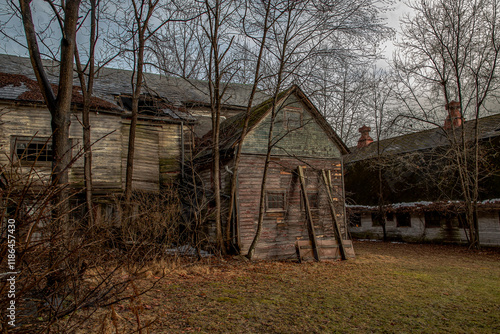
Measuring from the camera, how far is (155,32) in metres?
12.3

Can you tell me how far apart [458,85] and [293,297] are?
14.9 m

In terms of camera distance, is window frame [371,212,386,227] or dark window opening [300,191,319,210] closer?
dark window opening [300,191,319,210]

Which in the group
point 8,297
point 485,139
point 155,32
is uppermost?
point 155,32

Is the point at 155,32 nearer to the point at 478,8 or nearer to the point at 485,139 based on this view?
the point at 478,8

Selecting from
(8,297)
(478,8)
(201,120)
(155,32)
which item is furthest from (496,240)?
(8,297)

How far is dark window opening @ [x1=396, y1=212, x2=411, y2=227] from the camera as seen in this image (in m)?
21.0

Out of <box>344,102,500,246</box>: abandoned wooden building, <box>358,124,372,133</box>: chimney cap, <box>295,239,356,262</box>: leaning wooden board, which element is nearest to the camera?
<box>295,239,356,262</box>: leaning wooden board

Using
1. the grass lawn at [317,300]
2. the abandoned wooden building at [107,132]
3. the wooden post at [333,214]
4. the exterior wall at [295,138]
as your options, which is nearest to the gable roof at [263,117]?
the exterior wall at [295,138]

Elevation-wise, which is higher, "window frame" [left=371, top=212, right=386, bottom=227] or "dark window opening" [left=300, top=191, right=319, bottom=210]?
"dark window opening" [left=300, top=191, right=319, bottom=210]

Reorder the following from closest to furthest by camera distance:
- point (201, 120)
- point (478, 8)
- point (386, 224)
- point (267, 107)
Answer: point (267, 107) → point (478, 8) → point (201, 120) → point (386, 224)

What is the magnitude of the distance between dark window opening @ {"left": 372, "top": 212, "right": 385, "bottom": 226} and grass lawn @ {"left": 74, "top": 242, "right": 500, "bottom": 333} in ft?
33.4

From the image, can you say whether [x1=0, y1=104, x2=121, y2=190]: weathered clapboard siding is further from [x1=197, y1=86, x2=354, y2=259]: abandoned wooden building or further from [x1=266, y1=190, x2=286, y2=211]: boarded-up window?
[x1=266, y1=190, x2=286, y2=211]: boarded-up window

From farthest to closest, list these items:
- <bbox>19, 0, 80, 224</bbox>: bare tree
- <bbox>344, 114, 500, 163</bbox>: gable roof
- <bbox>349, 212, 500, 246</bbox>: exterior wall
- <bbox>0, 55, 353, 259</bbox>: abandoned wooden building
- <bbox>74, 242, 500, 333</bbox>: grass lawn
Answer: <bbox>344, 114, 500, 163</bbox>: gable roof
<bbox>349, 212, 500, 246</bbox>: exterior wall
<bbox>0, 55, 353, 259</bbox>: abandoned wooden building
<bbox>19, 0, 80, 224</bbox>: bare tree
<bbox>74, 242, 500, 333</bbox>: grass lawn

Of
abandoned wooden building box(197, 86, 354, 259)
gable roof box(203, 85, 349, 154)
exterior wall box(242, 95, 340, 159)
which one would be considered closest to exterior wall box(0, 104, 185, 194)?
abandoned wooden building box(197, 86, 354, 259)
